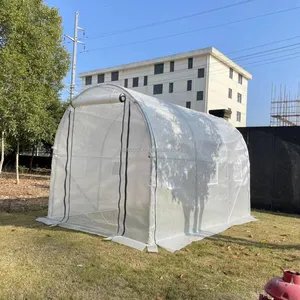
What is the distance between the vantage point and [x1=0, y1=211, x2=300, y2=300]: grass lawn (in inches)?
156

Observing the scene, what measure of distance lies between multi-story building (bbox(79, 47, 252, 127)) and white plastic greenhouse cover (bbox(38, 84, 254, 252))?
32.0m

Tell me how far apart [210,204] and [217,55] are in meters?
36.2

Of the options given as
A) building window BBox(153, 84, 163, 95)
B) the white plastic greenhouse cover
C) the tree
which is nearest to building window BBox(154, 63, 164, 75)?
building window BBox(153, 84, 163, 95)

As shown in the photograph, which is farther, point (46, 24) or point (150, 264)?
point (46, 24)

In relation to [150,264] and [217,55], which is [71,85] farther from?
[217,55]

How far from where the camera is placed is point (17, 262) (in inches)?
187

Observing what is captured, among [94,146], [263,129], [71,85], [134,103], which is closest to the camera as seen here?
[134,103]

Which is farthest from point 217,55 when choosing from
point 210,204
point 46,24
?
point 210,204

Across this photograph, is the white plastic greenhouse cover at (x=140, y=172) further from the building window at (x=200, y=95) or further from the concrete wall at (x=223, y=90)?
the concrete wall at (x=223, y=90)

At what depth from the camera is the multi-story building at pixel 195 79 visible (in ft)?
131

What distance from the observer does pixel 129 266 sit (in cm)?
477

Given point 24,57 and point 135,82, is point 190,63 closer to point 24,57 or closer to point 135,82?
point 135,82

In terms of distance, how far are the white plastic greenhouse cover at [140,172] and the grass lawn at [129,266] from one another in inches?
19.6

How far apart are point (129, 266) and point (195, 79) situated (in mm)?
37736
